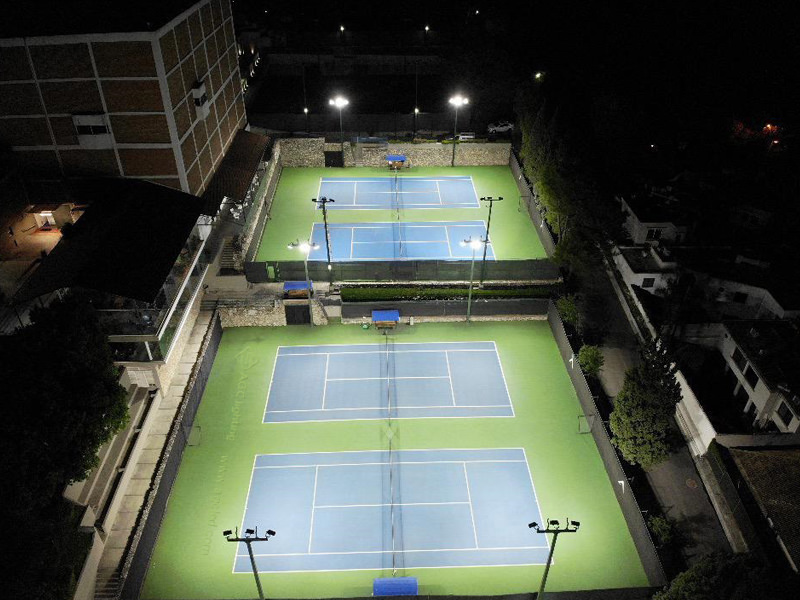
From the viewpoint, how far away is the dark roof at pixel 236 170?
95.8ft

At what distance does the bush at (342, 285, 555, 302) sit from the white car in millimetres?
20821

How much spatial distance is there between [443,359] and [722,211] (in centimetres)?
2410

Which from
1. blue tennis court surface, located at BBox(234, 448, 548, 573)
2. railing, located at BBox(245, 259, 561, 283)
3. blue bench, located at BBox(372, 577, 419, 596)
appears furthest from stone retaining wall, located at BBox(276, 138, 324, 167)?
blue bench, located at BBox(372, 577, 419, 596)

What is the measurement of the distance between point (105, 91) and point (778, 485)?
99.3 feet

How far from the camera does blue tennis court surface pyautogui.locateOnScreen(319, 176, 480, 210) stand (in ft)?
121

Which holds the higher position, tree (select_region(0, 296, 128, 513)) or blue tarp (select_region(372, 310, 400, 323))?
blue tarp (select_region(372, 310, 400, 323))

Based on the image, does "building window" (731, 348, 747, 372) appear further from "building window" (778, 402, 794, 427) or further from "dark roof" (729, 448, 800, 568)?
"dark roof" (729, 448, 800, 568)

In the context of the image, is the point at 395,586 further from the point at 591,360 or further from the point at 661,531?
the point at 591,360

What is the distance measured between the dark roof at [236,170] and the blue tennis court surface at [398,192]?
5.39 meters

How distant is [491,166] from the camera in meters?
42.1

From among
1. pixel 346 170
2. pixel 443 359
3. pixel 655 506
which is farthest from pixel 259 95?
pixel 655 506

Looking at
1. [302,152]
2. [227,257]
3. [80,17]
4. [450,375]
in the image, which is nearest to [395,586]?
[450,375]

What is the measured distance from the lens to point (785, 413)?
70.6 feet

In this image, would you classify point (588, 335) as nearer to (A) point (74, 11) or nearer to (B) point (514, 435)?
(B) point (514, 435)
